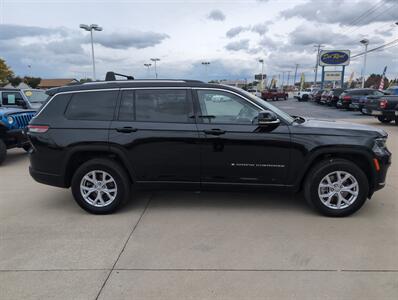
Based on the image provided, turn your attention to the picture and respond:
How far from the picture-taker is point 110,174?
4.80 meters

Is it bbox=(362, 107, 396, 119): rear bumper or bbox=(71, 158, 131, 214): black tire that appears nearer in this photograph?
bbox=(71, 158, 131, 214): black tire

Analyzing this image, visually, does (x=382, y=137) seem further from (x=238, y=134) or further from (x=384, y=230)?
(x=238, y=134)

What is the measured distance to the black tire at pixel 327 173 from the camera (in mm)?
4551

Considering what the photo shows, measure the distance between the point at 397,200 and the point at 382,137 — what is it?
1.27m

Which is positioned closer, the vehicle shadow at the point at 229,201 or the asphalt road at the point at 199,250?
the asphalt road at the point at 199,250

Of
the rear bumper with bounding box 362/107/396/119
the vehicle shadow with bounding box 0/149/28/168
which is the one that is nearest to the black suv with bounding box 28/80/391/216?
the vehicle shadow with bounding box 0/149/28/168

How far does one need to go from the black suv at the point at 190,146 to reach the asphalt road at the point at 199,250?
1.32 feet

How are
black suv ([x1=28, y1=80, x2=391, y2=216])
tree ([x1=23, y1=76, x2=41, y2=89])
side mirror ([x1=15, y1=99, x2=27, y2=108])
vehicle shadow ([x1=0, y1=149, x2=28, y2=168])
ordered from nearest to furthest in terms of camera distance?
black suv ([x1=28, y1=80, x2=391, y2=216]) < vehicle shadow ([x1=0, y1=149, x2=28, y2=168]) < side mirror ([x1=15, y1=99, x2=27, y2=108]) < tree ([x1=23, y1=76, x2=41, y2=89])

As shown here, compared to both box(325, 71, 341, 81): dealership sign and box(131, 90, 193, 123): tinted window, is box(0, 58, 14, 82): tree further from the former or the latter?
box(131, 90, 193, 123): tinted window

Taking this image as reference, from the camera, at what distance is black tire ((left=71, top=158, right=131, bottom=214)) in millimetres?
4791

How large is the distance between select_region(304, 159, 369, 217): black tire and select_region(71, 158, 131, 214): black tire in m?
2.42

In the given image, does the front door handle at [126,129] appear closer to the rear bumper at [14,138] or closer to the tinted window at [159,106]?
the tinted window at [159,106]

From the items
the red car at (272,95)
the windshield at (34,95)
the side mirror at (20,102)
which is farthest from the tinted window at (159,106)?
the red car at (272,95)

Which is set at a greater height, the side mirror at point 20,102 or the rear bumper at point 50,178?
the side mirror at point 20,102
